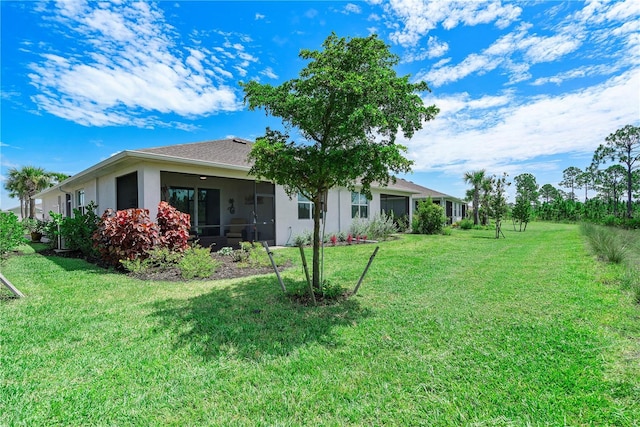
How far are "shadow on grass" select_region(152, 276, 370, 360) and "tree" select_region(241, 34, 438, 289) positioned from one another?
200cm

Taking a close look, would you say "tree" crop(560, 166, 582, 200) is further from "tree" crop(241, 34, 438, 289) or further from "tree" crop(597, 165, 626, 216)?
"tree" crop(241, 34, 438, 289)

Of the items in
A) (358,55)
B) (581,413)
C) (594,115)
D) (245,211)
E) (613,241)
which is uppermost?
(594,115)

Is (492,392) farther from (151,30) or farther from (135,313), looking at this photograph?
(151,30)

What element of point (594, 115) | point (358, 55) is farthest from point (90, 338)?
point (594, 115)

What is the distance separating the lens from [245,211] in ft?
48.7

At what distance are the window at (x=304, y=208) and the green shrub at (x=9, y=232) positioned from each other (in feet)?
31.4

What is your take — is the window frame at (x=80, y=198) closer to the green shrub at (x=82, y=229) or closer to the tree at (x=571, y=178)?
the green shrub at (x=82, y=229)

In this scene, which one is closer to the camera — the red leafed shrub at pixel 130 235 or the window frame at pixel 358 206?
the red leafed shrub at pixel 130 235

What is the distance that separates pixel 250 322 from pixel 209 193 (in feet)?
37.0

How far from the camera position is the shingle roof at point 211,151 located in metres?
8.99

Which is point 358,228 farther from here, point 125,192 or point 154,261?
point 125,192

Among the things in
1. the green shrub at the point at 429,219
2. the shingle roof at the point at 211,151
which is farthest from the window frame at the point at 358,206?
the shingle roof at the point at 211,151

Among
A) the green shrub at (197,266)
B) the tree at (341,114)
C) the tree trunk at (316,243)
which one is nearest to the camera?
the tree at (341,114)

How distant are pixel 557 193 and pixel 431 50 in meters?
80.3
